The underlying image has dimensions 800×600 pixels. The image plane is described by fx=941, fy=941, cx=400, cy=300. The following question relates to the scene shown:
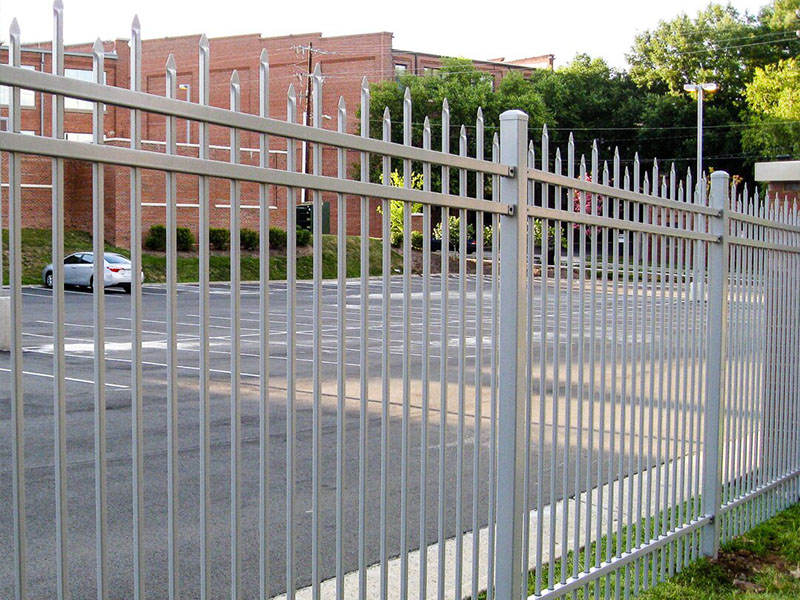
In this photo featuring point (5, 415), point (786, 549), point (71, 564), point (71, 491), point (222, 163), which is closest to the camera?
point (222, 163)

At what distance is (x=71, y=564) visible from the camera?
541cm

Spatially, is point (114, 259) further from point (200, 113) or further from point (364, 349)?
point (200, 113)

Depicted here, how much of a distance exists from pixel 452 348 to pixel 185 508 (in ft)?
26.9

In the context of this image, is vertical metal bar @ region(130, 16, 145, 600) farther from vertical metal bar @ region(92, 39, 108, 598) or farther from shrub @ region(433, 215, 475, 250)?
shrub @ region(433, 215, 475, 250)

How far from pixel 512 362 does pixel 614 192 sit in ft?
3.92

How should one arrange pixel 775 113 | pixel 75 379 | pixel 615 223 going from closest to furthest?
1. pixel 615 223
2. pixel 75 379
3. pixel 775 113

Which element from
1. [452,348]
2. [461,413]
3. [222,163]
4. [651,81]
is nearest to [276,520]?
[461,413]

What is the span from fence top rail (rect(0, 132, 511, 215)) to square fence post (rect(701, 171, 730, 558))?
2.89 m

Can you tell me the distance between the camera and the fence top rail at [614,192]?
154 inches

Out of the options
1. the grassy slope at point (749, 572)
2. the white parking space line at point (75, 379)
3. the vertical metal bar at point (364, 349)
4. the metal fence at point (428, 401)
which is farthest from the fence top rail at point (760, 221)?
the white parking space line at point (75, 379)

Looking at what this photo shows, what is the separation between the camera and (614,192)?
4.46 meters

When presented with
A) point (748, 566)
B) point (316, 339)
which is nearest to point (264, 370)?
point (316, 339)

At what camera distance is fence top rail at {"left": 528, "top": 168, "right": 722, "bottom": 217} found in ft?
12.8

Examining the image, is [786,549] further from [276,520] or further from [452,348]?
[452,348]
